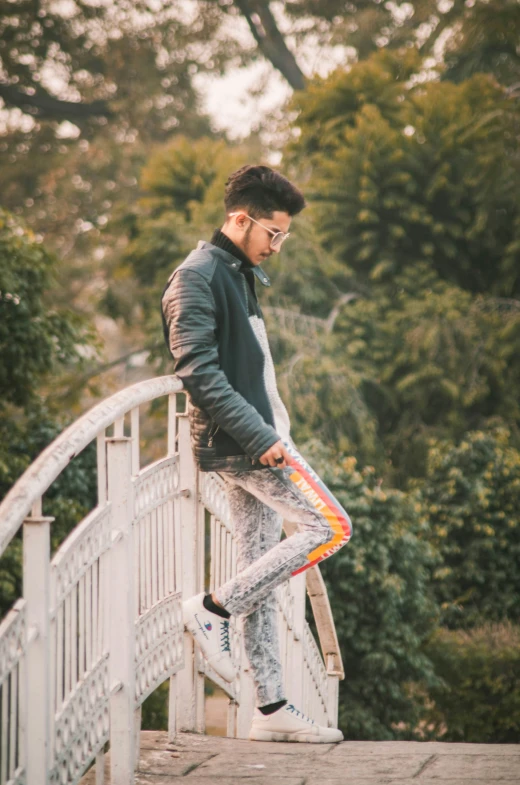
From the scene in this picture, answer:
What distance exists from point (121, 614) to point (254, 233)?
1.34 meters

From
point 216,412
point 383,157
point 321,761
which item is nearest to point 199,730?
point 321,761

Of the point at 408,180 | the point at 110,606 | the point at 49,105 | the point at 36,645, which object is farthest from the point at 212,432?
the point at 49,105

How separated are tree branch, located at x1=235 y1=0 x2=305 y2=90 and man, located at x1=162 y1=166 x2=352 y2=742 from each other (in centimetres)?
1756

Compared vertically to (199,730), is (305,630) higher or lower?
higher

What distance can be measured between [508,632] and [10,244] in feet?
20.3

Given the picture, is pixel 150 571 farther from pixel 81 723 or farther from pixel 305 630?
pixel 305 630

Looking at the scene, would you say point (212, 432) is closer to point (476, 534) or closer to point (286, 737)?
point (286, 737)

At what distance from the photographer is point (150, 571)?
10.0 ft

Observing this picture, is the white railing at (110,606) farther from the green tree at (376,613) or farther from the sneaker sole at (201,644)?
the green tree at (376,613)

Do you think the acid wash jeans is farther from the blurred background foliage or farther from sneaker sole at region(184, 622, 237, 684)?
the blurred background foliage

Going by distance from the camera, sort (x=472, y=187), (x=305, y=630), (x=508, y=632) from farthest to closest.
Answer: (x=472, y=187), (x=508, y=632), (x=305, y=630)

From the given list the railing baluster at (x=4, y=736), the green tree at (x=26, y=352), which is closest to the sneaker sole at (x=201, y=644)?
the railing baluster at (x=4, y=736)

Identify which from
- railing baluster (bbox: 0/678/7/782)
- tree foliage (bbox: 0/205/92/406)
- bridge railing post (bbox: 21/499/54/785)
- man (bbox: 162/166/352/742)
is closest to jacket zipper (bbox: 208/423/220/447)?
man (bbox: 162/166/352/742)

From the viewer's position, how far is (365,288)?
13.7m
